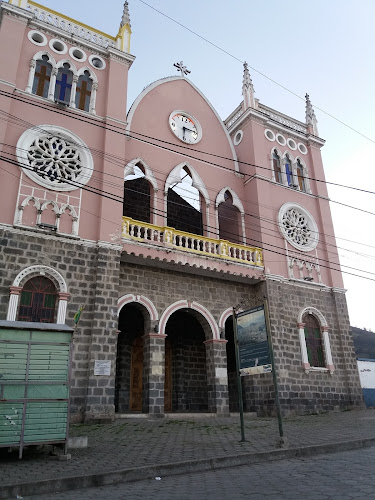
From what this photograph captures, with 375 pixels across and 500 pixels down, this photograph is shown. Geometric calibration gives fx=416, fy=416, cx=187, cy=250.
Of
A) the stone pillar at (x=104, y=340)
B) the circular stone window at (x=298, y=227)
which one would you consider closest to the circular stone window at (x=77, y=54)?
the stone pillar at (x=104, y=340)

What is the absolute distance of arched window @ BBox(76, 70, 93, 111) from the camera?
1582 cm

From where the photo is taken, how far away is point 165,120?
18.2 metres

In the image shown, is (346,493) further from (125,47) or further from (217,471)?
(125,47)

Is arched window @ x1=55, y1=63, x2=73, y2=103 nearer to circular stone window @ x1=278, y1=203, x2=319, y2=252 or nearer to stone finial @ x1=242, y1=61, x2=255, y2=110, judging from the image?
stone finial @ x1=242, y1=61, x2=255, y2=110

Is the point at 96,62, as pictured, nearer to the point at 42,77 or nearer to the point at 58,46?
the point at 58,46

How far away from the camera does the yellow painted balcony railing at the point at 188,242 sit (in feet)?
48.3

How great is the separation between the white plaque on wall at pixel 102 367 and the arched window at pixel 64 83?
31.7ft

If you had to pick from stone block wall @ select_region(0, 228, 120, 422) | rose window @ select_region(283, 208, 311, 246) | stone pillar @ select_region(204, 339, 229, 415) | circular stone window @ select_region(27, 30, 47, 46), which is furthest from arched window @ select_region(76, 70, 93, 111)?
stone pillar @ select_region(204, 339, 229, 415)

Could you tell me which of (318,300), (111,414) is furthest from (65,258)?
(318,300)

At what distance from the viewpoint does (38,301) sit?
1245 cm

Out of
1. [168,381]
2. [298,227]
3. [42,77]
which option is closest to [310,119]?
[298,227]

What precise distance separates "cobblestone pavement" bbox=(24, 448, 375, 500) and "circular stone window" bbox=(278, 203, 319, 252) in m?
12.8

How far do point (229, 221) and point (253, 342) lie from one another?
1094 centimetres

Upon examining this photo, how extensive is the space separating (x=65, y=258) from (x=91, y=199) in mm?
2433
